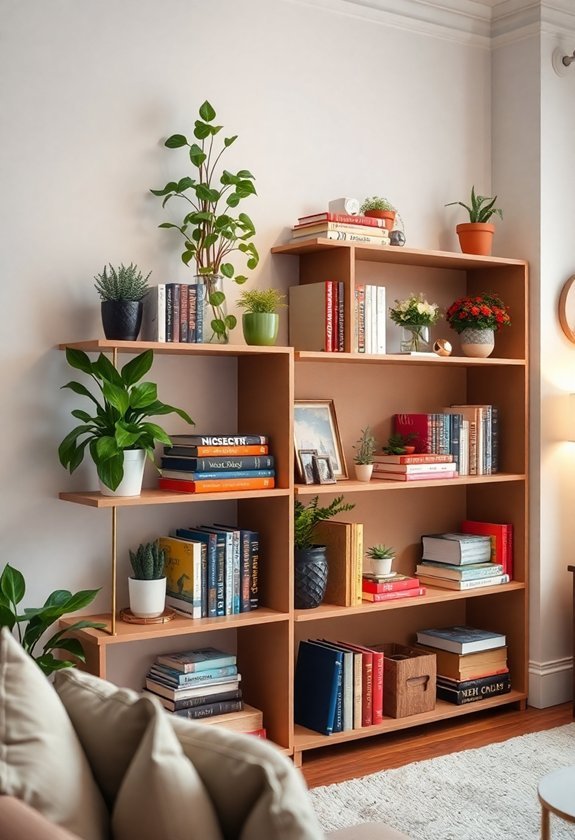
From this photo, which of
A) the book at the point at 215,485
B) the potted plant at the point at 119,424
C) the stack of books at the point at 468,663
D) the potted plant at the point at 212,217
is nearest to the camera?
the potted plant at the point at 119,424

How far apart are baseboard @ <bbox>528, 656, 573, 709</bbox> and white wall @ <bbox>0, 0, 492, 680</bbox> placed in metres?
1.60

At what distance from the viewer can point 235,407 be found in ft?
11.8

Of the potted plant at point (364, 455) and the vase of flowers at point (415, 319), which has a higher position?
the vase of flowers at point (415, 319)

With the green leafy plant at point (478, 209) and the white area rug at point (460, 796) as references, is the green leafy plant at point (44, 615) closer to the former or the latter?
the white area rug at point (460, 796)

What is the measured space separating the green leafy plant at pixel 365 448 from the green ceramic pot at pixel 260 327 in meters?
0.65

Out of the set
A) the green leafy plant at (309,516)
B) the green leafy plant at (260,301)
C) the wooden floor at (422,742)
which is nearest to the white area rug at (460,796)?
the wooden floor at (422,742)

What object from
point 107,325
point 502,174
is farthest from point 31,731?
point 502,174

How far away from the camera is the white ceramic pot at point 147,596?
313 cm

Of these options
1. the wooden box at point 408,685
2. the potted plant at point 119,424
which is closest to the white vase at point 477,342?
the wooden box at point 408,685

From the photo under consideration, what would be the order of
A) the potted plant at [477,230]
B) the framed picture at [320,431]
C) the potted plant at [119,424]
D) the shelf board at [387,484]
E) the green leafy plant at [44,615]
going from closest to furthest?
the green leafy plant at [44,615] → the potted plant at [119,424] → the shelf board at [387,484] → the framed picture at [320,431] → the potted plant at [477,230]

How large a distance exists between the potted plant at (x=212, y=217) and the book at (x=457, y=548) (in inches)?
51.2

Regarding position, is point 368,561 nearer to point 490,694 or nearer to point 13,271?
point 490,694

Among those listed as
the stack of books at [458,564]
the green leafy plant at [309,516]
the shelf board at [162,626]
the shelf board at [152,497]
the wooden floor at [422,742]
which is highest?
the shelf board at [152,497]

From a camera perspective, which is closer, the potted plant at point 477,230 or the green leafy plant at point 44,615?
the green leafy plant at point 44,615
